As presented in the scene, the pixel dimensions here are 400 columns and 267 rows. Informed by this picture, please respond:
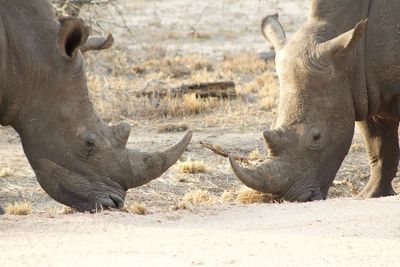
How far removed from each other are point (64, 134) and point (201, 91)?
7.96 metres

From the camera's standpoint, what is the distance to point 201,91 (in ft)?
59.1

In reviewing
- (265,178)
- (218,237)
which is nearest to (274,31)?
(265,178)

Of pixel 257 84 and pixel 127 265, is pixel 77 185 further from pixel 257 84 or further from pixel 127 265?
pixel 257 84

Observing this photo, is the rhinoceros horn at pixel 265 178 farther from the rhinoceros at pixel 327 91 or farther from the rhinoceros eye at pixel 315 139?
the rhinoceros eye at pixel 315 139

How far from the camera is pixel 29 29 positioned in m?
10.1

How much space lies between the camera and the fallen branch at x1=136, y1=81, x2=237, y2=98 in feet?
59.0

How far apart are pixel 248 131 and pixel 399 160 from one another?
3.38 meters

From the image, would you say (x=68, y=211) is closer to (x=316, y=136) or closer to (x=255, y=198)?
(x=255, y=198)

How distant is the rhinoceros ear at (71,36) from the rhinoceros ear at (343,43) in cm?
228

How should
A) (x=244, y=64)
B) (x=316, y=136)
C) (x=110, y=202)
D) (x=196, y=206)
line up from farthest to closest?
1. (x=244, y=64)
2. (x=316, y=136)
3. (x=196, y=206)
4. (x=110, y=202)

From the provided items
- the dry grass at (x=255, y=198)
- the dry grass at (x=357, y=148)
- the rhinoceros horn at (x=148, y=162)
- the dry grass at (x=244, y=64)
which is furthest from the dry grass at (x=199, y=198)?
the dry grass at (x=244, y=64)

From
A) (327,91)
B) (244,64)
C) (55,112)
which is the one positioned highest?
(244,64)

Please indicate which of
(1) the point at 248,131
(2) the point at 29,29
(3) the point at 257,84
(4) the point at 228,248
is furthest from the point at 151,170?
(3) the point at 257,84

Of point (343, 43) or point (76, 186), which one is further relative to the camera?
point (343, 43)
